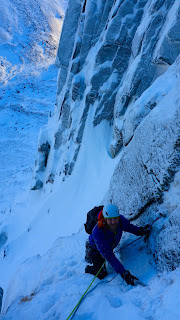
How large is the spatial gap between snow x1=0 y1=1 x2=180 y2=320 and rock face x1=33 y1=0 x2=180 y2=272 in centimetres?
44

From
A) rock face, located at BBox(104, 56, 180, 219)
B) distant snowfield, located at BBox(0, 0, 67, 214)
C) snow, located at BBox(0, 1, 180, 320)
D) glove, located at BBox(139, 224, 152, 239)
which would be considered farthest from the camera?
distant snowfield, located at BBox(0, 0, 67, 214)

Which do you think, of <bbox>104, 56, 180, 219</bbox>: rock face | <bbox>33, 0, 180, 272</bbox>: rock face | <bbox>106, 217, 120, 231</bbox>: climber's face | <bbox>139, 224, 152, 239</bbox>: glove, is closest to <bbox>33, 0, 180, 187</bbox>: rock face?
<bbox>33, 0, 180, 272</bbox>: rock face

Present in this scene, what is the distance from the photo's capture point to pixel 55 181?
15227 millimetres

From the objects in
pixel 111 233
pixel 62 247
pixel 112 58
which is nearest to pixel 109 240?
pixel 111 233

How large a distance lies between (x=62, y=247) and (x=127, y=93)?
6504 millimetres

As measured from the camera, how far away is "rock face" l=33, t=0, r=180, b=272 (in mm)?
3938

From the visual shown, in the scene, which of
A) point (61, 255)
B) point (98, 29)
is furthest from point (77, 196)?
point (98, 29)

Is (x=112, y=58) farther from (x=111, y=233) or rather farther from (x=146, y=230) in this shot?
(x=111, y=233)

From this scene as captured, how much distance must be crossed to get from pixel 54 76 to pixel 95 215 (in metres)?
43.6

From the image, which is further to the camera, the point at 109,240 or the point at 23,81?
the point at 23,81

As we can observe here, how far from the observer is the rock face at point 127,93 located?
3938 mm

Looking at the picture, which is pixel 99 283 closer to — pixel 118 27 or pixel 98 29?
pixel 118 27

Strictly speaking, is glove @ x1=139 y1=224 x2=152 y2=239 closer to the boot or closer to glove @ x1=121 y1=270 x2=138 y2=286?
glove @ x1=121 y1=270 x2=138 y2=286

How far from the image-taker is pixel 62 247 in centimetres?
646
